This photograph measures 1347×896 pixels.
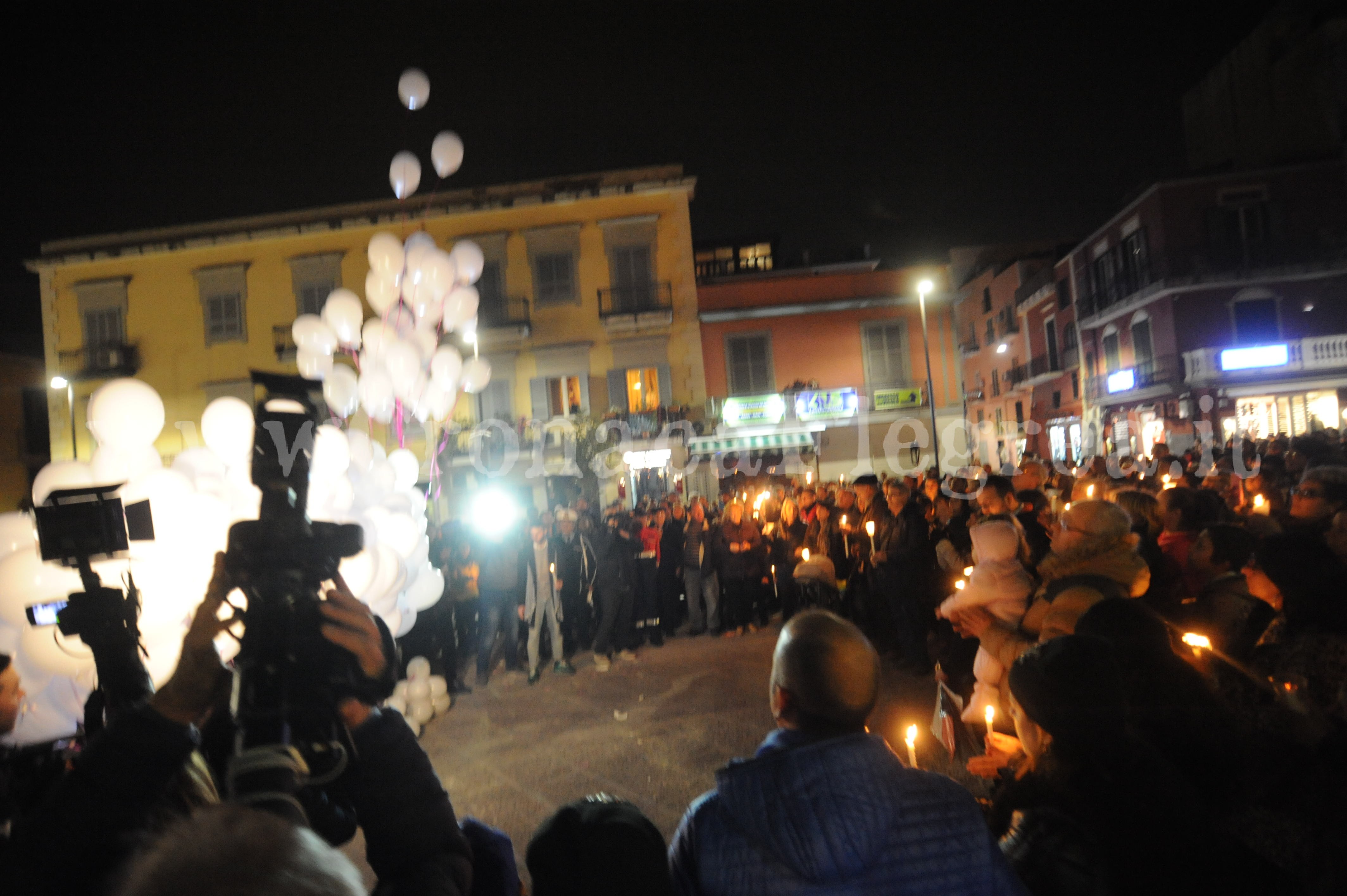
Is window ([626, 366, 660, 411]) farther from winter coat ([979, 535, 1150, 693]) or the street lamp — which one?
winter coat ([979, 535, 1150, 693])

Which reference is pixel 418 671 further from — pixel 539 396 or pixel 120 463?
pixel 539 396

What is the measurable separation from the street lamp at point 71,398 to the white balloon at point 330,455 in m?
21.7

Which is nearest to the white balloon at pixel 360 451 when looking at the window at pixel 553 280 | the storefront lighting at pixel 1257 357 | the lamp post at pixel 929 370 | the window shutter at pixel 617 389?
the lamp post at pixel 929 370

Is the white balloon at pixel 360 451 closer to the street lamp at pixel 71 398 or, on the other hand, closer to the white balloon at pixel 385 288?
the white balloon at pixel 385 288

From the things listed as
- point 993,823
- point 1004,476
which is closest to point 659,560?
point 1004,476

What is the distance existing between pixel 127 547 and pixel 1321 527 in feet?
15.9

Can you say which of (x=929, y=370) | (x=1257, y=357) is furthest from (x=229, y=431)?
(x=1257, y=357)

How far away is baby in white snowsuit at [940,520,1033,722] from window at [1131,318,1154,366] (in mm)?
24514

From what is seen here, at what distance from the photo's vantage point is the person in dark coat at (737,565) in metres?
8.54

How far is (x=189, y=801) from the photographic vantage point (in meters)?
1.56

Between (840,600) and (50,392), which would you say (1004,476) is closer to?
(840,600)

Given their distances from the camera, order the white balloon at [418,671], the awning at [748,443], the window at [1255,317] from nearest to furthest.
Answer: the white balloon at [418,671] < the awning at [748,443] < the window at [1255,317]

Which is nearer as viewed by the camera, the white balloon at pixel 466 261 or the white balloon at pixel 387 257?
the white balloon at pixel 387 257

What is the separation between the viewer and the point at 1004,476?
623cm
